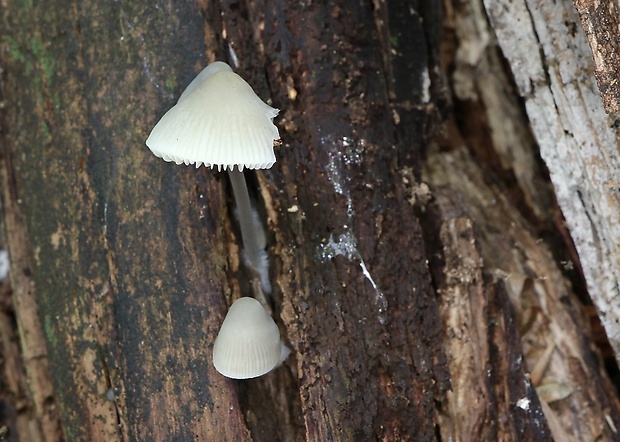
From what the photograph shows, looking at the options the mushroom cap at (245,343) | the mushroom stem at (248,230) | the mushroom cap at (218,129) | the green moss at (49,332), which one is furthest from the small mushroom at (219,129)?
the green moss at (49,332)

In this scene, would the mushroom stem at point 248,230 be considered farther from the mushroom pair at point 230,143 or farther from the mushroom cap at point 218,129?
the mushroom cap at point 218,129

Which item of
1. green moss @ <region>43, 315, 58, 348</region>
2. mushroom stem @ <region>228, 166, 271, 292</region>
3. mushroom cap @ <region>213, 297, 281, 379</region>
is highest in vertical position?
mushroom stem @ <region>228, 166, 271, 292</region>

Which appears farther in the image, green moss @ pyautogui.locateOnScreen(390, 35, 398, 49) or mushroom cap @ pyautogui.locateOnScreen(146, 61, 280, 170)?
green moss @ pyautogui.locateOnScreen(390, 35, 398, 49)

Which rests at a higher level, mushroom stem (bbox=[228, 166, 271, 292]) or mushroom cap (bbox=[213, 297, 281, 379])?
mushroom stem (bbox=[228, 166, 271, 292])

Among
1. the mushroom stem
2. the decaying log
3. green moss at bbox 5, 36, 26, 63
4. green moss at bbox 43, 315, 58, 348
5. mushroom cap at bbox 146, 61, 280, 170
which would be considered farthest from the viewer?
green moss at bbox 5, 36, 26, 63

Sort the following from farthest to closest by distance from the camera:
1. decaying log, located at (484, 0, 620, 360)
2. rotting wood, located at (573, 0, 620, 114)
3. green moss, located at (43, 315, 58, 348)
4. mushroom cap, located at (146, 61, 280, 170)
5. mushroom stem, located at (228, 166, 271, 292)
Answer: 1. green moss, located at (43, 315, 58, 348)
2. decaying log, located at (484, 0, 620, 360)
3. mushroom stem, located at (228, 166, 271, 292)
4. rotting wood, located at (573, 0, 620, 114)
5. mushroom cap, located at (146, 61, 280, 170)

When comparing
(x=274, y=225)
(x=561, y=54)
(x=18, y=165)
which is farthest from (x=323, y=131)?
(x=18, y=165)

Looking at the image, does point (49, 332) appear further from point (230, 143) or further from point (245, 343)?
point (230, 143)

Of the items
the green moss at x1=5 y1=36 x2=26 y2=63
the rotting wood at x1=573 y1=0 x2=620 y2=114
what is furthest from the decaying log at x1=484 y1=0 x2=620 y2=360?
the green moss at x1=5 y1=36 x2=26 y2=63

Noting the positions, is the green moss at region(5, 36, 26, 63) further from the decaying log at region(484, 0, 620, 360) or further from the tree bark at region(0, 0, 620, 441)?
the decaying log at region(484, 0, 620, 360)
